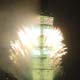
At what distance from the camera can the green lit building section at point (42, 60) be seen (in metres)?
15.8

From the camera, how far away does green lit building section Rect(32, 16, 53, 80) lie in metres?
15.8

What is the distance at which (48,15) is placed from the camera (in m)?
16.4

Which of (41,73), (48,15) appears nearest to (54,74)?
(41,73)

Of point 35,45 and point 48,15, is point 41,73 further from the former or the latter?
point 48,15

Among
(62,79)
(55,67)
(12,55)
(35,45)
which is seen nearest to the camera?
(12,55)

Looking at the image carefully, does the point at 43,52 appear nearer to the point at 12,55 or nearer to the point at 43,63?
the point at 43,63

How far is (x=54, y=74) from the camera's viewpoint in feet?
53.9

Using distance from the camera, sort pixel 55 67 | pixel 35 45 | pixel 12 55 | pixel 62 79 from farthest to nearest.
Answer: pixel 62 79, pixel 35 45, pixel 55 67, pixel 12 55

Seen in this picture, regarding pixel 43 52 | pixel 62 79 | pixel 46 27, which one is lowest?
pixel 62 79

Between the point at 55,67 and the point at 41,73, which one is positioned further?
the point at 41,73

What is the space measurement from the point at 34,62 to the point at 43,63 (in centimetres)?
44

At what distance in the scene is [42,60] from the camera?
16281 mm

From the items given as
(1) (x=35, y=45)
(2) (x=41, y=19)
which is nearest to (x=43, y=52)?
(1) (x=35, y=45)

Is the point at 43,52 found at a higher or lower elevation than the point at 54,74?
higher
